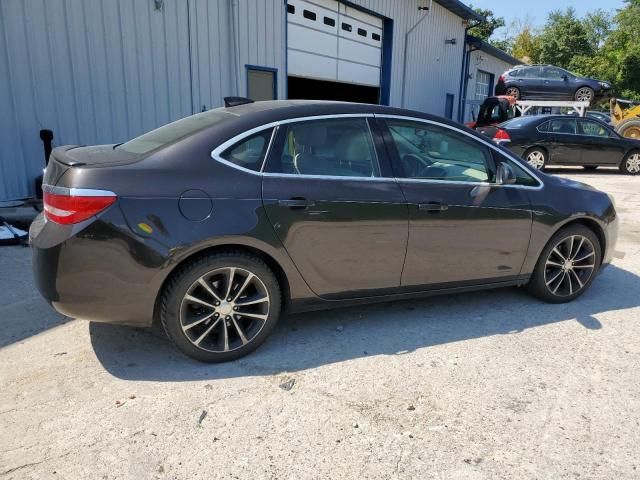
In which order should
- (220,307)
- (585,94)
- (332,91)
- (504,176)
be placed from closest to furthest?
(220,307) → (504,176) → (332,91) → (585,94)

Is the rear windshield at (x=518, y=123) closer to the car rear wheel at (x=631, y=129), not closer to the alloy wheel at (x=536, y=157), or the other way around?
the alloy wheel at (x=536, y=157)

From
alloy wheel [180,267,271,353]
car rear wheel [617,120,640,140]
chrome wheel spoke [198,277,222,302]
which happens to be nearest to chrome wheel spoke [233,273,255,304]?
alloy wheel [180,267,271,353]

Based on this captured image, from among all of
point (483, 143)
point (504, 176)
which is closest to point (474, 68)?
point (483, 143)

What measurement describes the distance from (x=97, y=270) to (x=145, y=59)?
6.29m

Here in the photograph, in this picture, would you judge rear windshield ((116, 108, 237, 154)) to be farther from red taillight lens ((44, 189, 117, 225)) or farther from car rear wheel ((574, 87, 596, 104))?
car rear wheel ((574, 87, 596, 104))

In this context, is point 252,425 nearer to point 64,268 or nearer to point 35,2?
point 64,268

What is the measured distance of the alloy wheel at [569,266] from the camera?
415 centimetres

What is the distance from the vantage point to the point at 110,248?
8.84 ft

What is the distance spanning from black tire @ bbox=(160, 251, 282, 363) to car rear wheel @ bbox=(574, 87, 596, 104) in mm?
18814

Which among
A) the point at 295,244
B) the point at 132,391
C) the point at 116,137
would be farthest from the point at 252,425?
the point at 116,137

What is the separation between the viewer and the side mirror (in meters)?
3.74

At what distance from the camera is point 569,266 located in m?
4.19

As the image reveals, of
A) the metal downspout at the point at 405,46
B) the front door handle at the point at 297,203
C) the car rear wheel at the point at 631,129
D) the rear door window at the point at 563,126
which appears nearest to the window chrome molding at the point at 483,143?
the front door handle at the point at 297,203

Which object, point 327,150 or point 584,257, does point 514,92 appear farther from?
point 327,150
